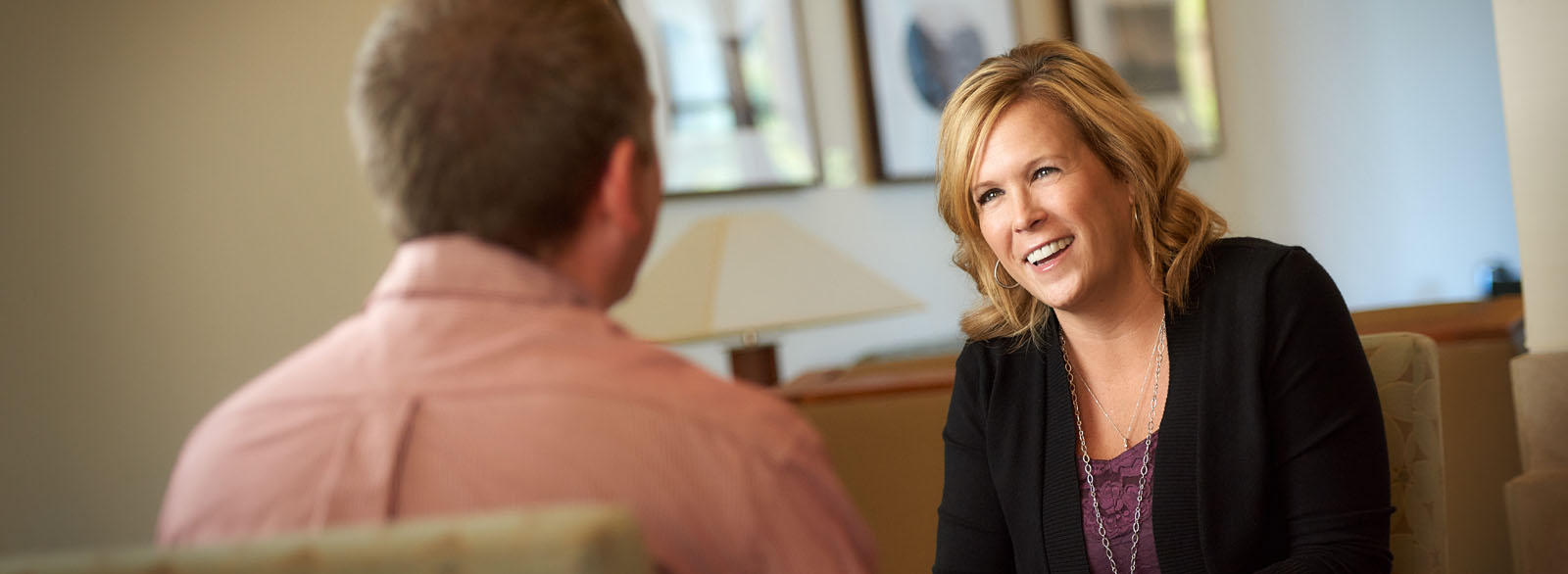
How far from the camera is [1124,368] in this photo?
1834mm

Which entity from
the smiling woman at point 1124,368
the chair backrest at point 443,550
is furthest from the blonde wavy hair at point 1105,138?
the chair backrest at point 443,550

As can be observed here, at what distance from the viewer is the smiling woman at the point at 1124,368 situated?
62.1 inches

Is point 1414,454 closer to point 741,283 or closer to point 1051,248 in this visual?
point 1051,248

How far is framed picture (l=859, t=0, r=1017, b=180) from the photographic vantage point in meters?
4.49

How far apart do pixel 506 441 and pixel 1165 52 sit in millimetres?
5452

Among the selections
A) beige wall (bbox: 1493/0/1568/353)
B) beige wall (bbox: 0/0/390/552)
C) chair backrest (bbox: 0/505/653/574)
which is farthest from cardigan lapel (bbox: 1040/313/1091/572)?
beige wall (bbox: 0/0/390/552)

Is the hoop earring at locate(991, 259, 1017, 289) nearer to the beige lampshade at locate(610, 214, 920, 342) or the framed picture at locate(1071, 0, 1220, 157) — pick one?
the beige lampshade at locate(610, 214, 920, 342)

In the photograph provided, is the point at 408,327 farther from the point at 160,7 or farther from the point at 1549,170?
the point at 160,7

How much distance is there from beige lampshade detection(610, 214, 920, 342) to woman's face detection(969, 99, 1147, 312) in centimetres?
107

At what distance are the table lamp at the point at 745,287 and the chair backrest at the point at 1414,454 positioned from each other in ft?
4.65

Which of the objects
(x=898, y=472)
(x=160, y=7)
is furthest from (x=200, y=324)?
(x=898, y=472)

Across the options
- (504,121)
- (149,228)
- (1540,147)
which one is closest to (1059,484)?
(1540,147)

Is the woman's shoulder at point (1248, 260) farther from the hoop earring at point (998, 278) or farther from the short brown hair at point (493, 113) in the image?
the short brown hair at point (493, 113)

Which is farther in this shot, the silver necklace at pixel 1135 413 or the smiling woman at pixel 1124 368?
the silver necklace at pixel 1135 413
